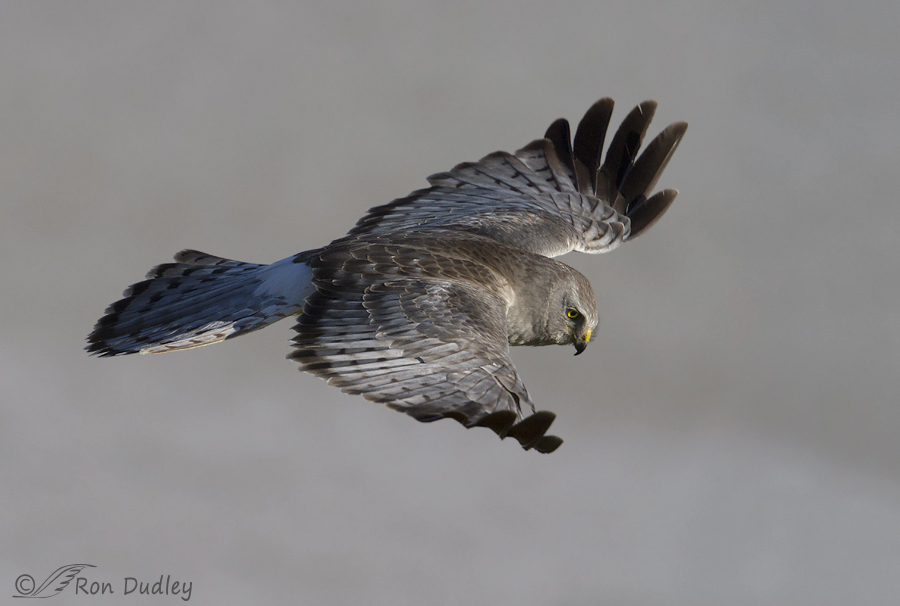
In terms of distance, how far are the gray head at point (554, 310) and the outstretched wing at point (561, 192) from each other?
699mm

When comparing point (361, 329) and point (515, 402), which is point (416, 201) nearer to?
point (361, 329)

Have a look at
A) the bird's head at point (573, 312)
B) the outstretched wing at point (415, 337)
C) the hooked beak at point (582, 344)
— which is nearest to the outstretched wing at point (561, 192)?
the bird's head at point (573, 312)

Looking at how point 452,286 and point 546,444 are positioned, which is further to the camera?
point 452,286

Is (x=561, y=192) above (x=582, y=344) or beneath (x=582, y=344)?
above

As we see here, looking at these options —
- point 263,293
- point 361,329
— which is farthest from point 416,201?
point 361,329

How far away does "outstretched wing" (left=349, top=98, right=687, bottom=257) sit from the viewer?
21.6ft

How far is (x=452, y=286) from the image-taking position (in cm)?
505

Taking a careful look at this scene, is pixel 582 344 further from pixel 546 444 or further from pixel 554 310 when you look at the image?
pixel 546 444

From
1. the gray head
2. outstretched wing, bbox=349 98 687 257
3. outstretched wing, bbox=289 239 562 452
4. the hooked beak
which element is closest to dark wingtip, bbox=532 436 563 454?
outstretched wing, bbox=289 239 562 452

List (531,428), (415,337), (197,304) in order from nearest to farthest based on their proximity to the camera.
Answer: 1. (531,428)
2. (415,337)
3. (197,304)

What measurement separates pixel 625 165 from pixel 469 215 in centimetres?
148

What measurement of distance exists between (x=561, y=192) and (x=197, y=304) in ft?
9.51

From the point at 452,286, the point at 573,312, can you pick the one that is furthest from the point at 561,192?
the point at 452,286

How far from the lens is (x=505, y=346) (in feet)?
15.6
